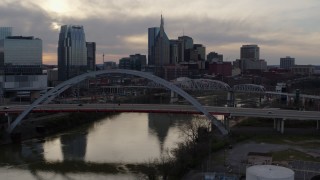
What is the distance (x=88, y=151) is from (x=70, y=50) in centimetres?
6083

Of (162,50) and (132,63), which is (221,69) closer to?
(162,50)

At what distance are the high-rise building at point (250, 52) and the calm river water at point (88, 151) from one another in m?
110

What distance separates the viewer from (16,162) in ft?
63.8

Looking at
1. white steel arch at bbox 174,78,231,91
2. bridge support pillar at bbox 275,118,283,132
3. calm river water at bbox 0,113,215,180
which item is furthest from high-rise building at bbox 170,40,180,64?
bridge support pillar at bbox 275,118,283,132

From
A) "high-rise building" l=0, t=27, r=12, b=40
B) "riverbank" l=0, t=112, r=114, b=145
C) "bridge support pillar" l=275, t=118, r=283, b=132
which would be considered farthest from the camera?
"high-rise building" l=0, t=27, r=12, b=40

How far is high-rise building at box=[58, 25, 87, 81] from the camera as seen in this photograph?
78938mm

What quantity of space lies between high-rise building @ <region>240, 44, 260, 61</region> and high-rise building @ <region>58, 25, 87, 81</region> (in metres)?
69.3

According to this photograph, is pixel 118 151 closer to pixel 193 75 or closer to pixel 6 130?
pixel 6 130

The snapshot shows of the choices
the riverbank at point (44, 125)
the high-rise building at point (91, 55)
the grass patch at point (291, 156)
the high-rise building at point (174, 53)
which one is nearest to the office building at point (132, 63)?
the high-rise building at point (174, 53)

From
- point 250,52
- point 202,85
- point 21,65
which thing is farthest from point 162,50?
point 21,65

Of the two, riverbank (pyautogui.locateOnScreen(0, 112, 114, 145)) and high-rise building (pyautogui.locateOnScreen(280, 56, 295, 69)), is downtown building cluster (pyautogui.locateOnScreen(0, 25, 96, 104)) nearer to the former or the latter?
riverbank (pyautogui.locateOnScreen(0, 112, 114, 145))

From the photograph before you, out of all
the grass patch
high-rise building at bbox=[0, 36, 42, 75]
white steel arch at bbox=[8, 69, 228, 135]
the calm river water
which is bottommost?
the calm river water

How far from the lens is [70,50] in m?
79.6

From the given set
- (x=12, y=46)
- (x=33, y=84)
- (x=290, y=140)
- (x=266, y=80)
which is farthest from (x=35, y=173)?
(x=266, y=80)
